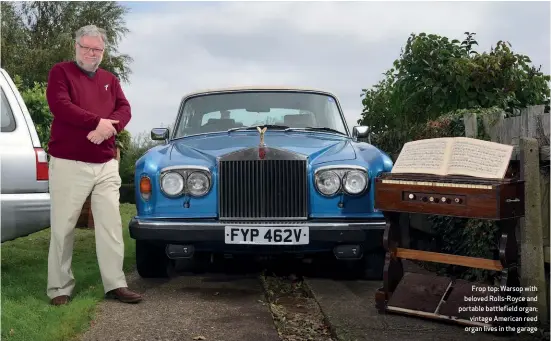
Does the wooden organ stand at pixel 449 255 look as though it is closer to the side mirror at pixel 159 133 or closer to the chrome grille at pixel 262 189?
the chrome grille at pixel 262 189

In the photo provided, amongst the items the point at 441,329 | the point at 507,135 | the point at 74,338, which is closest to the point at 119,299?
the point at 74,338

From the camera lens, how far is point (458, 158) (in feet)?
14.9

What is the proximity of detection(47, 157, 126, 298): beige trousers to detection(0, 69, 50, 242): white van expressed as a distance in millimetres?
641

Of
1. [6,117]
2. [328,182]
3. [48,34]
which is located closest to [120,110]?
[6,117]

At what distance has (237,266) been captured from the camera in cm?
702

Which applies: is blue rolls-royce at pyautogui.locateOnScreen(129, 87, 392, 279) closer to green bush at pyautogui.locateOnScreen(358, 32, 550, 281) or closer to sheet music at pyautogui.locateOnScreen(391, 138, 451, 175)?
sheet music at pyautogui.locateOnScreen(391, 138, 451, 175)

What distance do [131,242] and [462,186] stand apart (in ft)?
17.9

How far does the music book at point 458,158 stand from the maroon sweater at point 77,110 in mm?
2342

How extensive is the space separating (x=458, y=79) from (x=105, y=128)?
23.1 ft

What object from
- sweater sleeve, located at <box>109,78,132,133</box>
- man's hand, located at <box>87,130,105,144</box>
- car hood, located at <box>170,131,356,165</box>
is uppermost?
sweater sleeve, located at <box>109,78,132,133</box>

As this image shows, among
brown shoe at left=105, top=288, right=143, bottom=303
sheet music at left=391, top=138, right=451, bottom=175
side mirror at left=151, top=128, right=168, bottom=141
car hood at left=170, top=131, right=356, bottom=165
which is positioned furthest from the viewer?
side mirror at left=151, top=128, right=168, bottom=141

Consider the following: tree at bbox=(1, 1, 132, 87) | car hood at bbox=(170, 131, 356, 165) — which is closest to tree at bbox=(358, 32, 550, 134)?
car hood at bbox=(170, 131, 356, 165)

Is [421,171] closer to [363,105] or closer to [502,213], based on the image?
[502,213]

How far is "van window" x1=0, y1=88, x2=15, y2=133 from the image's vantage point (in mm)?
5918
